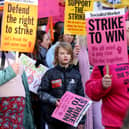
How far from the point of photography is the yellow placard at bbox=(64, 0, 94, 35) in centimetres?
464

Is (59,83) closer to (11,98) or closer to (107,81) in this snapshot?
(11,98)

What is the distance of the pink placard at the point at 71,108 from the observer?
4.65 metres

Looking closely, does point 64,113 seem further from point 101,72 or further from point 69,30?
point 101,72

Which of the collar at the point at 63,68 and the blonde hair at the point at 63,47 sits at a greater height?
the blonde hair at the point at 63,47

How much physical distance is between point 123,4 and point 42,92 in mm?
1384

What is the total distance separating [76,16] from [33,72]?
1030 millimetres

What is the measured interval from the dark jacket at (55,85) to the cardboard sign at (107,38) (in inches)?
51.6

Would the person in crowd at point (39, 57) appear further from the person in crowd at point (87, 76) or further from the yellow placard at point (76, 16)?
the yellow placard at point (76, 16)

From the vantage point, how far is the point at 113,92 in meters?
3.51

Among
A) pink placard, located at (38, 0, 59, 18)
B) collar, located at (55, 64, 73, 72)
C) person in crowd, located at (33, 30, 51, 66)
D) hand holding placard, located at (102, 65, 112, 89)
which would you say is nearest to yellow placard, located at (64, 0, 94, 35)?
pink placard, located at (38, 0, 59, 18)

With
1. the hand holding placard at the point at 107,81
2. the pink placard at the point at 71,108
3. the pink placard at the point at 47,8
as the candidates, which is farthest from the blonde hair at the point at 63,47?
the hand holding placard at the point at 107,81

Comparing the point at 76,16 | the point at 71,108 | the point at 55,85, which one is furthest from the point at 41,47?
the point at 71,108

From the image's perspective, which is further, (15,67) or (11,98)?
(11,98)

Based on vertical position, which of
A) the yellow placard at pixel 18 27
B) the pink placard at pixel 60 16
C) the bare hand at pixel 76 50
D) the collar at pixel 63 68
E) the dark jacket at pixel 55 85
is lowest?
the dark jacket at pixel 55 85
